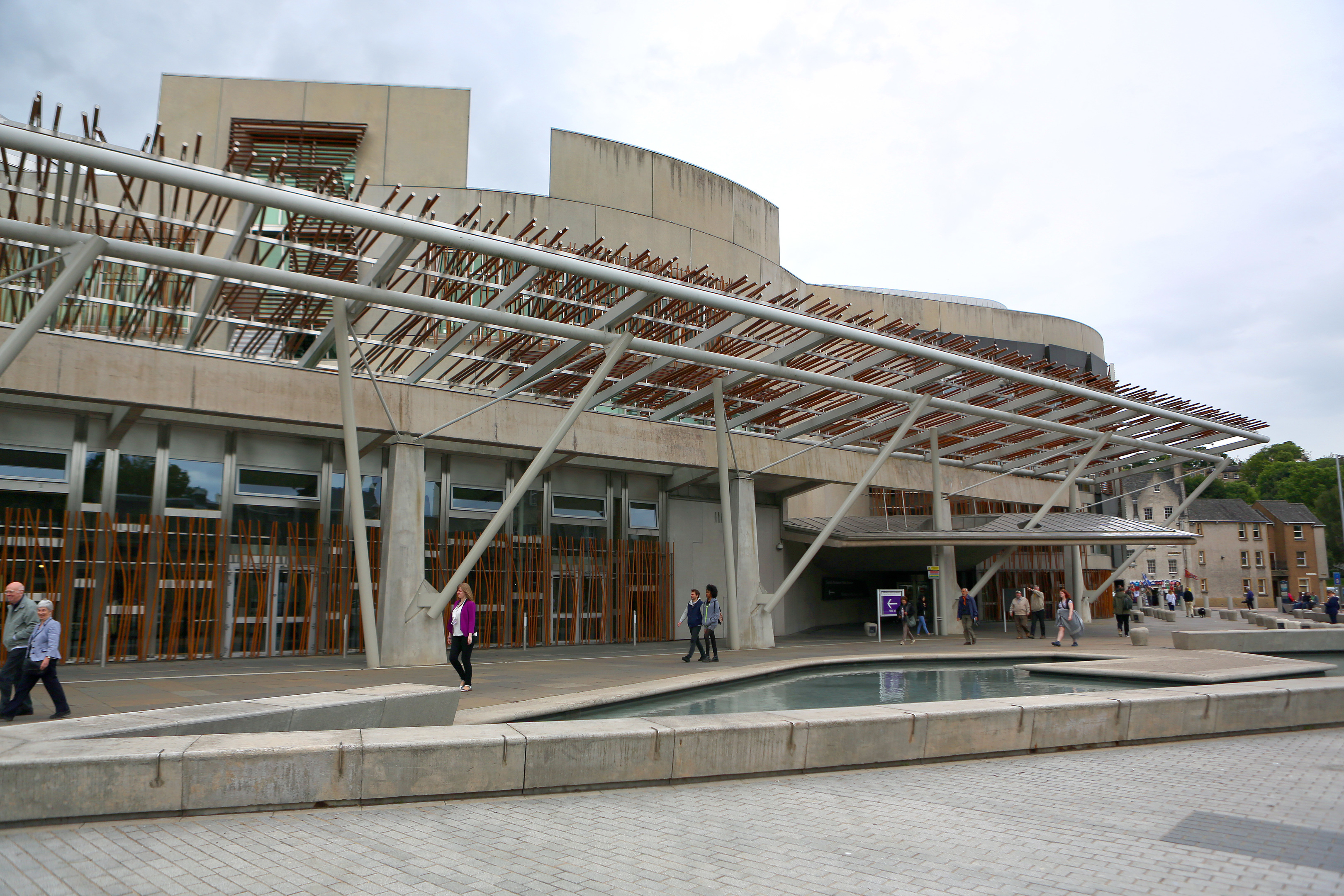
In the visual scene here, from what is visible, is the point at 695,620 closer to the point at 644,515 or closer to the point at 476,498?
the point at 476,498

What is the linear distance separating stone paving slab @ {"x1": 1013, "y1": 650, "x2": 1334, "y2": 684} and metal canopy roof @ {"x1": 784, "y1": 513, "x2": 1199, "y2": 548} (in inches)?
402

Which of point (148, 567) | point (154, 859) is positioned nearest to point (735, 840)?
point (154, 859)

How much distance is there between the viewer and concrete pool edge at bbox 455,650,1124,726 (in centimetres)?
961

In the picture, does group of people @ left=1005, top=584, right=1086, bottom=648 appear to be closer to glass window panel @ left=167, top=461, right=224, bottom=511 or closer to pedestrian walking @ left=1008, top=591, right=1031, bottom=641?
A: pedestrian walking @ left=1008, top=591, right=1031, bottom=641

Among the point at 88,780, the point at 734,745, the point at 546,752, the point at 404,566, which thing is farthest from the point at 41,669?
the point at 404,566

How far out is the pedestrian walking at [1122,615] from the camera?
85.6 feet

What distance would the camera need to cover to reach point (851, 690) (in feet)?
43.8

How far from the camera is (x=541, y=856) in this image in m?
5.30

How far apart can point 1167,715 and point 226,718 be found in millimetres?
8886

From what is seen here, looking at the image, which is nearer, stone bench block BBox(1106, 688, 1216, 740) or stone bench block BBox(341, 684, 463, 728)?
stone bench block BBox(341, 684, 463, 728)

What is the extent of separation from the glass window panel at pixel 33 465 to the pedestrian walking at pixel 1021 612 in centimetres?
2311

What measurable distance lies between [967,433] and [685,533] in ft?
31.0

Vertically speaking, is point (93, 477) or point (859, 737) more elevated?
point (93, 477)

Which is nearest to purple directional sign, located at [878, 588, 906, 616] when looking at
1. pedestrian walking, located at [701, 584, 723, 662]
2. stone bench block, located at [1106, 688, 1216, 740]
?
pedestrian walking, located at [701, 584, 723, 662]
